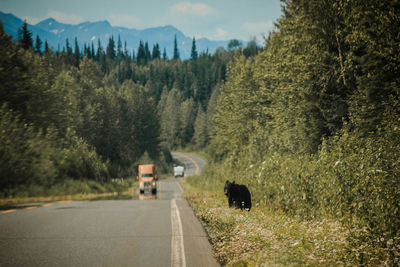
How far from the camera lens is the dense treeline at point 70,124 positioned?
77.5 ft

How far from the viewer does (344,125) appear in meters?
15.5

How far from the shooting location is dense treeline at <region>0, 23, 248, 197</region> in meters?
23.6

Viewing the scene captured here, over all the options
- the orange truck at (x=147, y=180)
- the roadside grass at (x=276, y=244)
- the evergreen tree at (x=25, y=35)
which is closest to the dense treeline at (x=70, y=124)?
the evergreen tree at (x=25, y=35)

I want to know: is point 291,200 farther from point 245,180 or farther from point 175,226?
point 245,180

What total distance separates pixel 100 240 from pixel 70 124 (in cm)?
4354

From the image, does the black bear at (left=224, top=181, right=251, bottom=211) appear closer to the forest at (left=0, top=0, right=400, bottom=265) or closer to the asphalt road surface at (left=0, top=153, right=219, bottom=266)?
the forest at (left=0, top=0, right=400, bottom=265)

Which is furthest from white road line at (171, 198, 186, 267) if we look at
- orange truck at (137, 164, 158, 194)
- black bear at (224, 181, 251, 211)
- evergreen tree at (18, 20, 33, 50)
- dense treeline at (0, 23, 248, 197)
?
evergreen tree at (18, 20, 33, 50)

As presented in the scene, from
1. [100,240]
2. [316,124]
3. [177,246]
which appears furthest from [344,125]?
[100,240]

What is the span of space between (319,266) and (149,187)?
3155 centimetres

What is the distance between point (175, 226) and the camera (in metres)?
9.34

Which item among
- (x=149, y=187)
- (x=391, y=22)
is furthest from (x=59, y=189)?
(x=391, y=22)

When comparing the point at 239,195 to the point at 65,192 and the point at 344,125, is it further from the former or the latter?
the point at 65,192

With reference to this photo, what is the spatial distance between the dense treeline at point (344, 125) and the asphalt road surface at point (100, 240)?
125 inches

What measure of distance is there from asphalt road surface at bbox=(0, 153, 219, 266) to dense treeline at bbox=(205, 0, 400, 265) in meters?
3.18
